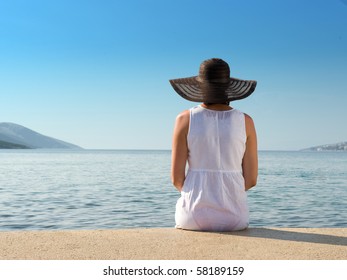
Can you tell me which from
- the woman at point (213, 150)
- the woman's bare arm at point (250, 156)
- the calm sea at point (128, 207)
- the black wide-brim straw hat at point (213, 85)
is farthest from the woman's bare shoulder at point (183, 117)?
the calm sea at point (128, 207)

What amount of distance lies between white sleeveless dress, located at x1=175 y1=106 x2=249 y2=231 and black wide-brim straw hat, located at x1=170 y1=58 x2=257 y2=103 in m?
0.15

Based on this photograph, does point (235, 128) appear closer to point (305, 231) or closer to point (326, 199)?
point (305, 231)

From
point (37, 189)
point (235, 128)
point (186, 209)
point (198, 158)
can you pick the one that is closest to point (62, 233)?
point (186, 209)

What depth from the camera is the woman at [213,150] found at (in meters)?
3.90

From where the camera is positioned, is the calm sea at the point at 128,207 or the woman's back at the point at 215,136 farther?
the calm sea at the point at 128,207

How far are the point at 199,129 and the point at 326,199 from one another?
35.3 ft

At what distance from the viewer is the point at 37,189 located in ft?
51.4

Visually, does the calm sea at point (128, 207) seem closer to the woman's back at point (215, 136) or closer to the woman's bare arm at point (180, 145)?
the woman's bare arm at point (180, 145)

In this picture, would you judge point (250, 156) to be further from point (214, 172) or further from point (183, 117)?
point (183, 117)

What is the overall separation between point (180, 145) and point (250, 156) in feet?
2.05

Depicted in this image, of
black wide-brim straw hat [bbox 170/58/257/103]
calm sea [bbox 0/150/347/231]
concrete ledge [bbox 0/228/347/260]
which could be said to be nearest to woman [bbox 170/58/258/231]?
black wide-brim straw hat [bbox 170/58/257/103]

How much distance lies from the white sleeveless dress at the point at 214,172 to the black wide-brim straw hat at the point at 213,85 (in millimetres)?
147

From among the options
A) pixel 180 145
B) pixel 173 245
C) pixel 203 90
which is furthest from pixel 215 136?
pixel 173 245
